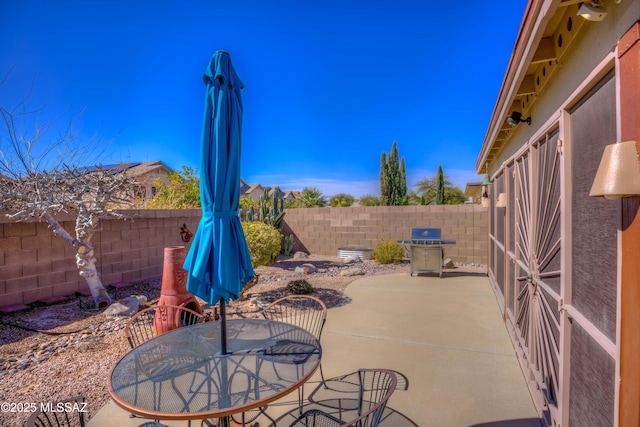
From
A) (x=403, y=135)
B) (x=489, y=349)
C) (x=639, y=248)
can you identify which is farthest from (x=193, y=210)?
(x=403, y=135)

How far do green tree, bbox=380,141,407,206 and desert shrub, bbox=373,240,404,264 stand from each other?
7940 millimetres

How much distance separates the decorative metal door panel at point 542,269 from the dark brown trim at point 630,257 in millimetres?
993

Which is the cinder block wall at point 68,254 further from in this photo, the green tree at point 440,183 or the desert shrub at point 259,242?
the green tree at point 440,183

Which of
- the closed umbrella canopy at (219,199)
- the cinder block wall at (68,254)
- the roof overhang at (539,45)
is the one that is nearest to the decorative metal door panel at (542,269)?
the roof overhang at (539,45)

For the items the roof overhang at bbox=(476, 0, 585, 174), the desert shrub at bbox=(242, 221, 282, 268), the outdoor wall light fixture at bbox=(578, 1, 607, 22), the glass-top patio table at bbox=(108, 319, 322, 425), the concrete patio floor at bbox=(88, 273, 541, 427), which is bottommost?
the concrete patio floor at bbox=(88, 273, 541, 427)

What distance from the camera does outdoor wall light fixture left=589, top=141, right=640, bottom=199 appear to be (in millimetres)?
1044

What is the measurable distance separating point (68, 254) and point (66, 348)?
2.34 meters

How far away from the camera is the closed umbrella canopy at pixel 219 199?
2.23m

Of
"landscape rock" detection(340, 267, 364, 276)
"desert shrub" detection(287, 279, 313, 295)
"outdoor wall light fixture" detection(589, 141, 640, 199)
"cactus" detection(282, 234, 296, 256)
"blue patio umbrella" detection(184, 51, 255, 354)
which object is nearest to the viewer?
"outdoor wall light fixture" detection(589, 141, 640, 199)

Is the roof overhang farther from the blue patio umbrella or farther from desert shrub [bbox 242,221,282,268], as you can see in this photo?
desert shrub [bbox 242,221,282,268]

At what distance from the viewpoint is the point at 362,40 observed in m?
9.93

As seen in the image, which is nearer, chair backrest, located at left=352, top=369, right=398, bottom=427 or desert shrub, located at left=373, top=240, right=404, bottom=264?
chair backrest, located at left=352, top=369, right=398, bottom=427

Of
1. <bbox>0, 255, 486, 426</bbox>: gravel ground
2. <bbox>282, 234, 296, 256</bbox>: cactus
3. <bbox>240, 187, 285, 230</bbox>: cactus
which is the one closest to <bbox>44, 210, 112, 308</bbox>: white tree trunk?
<bbox>0, 255, 486, 426</bbox>: gravel ground

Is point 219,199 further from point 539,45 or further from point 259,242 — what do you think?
point 259,242
